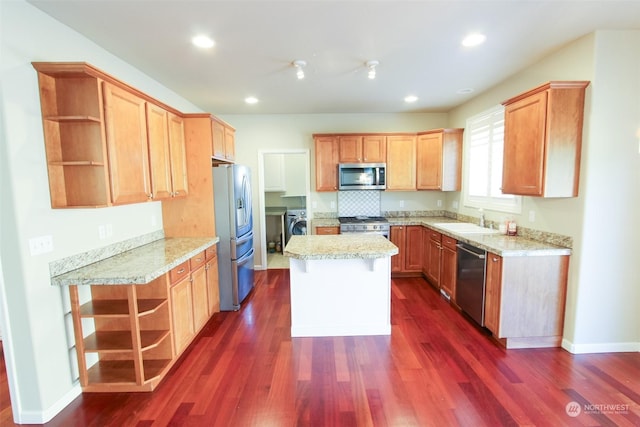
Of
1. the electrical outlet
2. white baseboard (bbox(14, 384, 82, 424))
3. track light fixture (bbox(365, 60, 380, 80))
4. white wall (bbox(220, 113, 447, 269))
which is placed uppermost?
track light fixture (bbox(365, 60, 380, 80))

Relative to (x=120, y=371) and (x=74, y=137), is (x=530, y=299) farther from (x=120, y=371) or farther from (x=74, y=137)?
(x=74, y=137)

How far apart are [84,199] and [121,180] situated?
0.26 metres

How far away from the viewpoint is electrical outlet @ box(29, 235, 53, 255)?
5.77 ft

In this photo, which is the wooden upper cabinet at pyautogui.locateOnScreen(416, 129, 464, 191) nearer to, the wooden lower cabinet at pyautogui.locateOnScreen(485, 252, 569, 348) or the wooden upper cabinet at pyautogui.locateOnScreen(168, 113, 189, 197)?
the wooden lower cabinet at pyautogui.locateOnScreen(485, 252, 569, 348)

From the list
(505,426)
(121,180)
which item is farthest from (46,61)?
(505,426)

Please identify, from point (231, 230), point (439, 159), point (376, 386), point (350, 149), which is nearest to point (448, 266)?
point (439, 159)

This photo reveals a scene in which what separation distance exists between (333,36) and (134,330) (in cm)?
268

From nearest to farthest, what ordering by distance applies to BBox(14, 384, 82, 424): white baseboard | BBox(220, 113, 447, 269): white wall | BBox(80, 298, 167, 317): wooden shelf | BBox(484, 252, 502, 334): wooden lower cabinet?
1. BBox(14, 384, 82, 424): white baseboard
2. BBox(80, 298, 167, 317): wooden shelf
3. BBox(484, 252, 502, 334): wooden lower cabinet
4. BBox(220, 113, 447, 269): white wall

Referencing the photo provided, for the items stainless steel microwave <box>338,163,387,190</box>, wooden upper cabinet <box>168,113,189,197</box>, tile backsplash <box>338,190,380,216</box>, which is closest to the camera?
wooden upper cabinet <box>168,113,189,197</box>

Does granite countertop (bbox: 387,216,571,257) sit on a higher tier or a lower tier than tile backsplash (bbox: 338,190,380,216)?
lower

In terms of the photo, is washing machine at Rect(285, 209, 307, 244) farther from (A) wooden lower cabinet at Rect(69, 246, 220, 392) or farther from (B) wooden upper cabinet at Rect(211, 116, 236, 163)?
(A) wooden lower cabinet at Rect(69, 246, 220, 392)

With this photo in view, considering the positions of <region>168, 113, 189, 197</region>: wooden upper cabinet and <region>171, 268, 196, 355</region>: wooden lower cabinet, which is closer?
<region>171, 268, 196, 355</region>: wooden lower cabinet

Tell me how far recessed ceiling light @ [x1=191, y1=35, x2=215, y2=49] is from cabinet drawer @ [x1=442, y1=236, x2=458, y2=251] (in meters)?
3.24

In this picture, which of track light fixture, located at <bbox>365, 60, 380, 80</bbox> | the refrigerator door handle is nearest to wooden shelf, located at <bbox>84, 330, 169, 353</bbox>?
the refrigerator door handle
